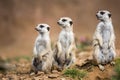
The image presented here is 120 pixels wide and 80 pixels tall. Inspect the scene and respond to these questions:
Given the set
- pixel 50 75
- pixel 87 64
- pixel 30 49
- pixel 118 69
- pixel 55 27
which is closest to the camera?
pixel 118 69

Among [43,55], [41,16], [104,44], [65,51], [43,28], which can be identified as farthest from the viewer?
[41,16]

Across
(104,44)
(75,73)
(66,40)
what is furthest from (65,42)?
(75,73)

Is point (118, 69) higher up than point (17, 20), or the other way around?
point (17, 20)

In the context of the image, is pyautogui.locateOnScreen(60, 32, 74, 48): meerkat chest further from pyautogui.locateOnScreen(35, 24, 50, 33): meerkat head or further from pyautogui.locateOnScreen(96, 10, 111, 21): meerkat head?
pyautogui.locateOnScreen(96, 10, 111, 21): meerkat head

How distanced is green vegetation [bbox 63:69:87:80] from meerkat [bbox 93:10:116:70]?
1.75 feet

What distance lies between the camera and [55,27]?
2594cm

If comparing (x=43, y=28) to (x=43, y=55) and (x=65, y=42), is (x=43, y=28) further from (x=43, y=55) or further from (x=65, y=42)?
(x=43, y=55)

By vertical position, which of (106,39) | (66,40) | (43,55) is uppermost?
(66,40)

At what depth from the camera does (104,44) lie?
13.2 meters

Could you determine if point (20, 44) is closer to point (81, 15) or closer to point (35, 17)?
point (35, 17)

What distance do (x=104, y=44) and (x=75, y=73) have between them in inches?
42.4

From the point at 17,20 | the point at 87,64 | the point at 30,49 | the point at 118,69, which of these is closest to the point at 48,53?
the point at 87,64

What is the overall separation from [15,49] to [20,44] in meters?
0.66

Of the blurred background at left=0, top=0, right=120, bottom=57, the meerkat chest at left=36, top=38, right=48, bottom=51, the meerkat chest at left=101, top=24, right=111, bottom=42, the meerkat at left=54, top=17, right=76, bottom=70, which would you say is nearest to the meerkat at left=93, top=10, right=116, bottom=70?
the meerkat chest at left=101, top=24, right=111, bottom=42
